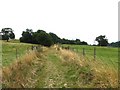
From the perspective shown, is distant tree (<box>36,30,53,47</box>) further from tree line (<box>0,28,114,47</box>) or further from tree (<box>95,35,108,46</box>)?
tree (<box>95,35,108,46</box>)

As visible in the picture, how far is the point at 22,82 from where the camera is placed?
1127 cm

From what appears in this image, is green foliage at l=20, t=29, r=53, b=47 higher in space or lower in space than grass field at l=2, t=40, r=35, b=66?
higher

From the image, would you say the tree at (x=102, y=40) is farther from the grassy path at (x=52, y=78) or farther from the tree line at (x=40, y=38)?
the grassy path at (x=52, y=78)

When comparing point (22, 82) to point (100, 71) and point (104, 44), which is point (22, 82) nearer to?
point (100, 71)

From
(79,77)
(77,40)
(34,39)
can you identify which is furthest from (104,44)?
A: (79,77)

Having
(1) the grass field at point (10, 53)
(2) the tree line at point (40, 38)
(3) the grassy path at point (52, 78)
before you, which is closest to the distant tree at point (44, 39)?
(2) the tree line at point (40, 38)

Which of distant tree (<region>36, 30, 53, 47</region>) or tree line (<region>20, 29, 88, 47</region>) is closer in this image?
distant tree (<region>36, 30, 53, 47</region>)

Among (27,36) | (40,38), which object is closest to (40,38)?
(40,38)

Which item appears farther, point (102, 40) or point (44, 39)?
point (102, 40)

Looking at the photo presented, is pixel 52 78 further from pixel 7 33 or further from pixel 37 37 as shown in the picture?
pixel 7 33

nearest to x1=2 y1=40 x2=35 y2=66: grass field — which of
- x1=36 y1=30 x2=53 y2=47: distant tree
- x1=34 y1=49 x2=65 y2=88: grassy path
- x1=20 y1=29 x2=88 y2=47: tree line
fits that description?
x1=34 y1=49 x2=65 y2=88: grassy path

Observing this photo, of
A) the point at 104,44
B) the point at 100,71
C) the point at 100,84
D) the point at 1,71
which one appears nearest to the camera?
the point at 100,84

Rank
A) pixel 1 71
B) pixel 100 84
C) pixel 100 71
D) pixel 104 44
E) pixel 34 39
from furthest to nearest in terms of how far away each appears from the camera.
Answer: pixel 104 44, pixel 34 39, pixel 1 71, pixel 100 71, pixel 100 84

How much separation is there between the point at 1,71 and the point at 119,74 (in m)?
4.16
